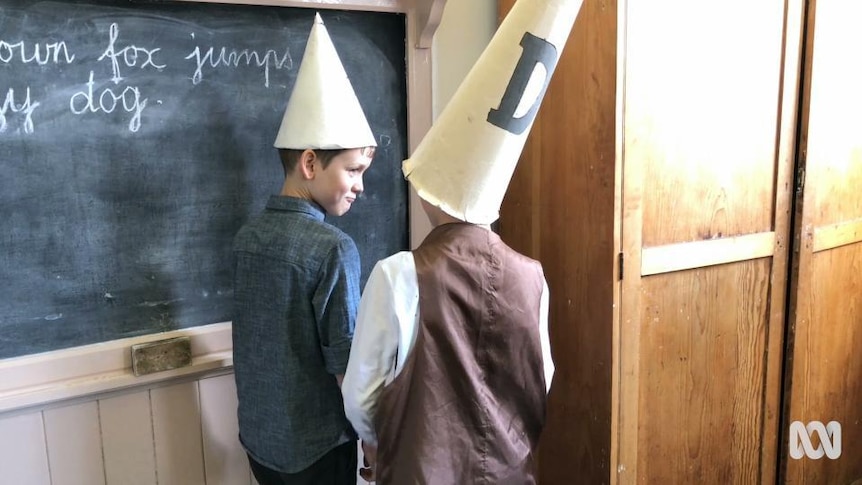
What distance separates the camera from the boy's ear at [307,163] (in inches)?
47.9

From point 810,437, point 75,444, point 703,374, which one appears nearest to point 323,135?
point 75,444

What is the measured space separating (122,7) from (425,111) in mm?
661

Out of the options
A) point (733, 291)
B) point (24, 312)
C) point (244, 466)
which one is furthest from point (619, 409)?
point (24, 312)

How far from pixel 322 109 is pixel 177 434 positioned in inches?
30.1

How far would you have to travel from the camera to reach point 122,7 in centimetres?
129

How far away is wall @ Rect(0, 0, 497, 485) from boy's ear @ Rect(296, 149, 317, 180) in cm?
43

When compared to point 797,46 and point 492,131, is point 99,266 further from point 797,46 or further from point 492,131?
point 797,46

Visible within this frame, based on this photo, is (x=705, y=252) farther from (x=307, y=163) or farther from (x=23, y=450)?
(x=23, y=450)

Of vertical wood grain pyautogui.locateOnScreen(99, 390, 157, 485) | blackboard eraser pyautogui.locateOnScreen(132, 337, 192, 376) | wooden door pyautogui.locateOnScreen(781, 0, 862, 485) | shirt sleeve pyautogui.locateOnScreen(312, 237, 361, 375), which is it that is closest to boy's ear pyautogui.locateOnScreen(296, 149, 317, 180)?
shirt sleeve pyautogui.locateOnScreen(312, 237, 361, 375)

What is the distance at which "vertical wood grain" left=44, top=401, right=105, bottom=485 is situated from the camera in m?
1.32

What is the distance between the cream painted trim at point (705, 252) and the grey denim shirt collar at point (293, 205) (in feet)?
2.19

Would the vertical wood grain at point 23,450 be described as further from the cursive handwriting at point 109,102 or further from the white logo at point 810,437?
the white logo at point 810,437

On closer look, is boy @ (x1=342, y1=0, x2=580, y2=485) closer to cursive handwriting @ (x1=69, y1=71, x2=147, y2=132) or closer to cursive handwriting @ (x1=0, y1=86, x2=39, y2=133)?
cursive handwriting @ (x1=69, y1=71, x2=147, y2=132)

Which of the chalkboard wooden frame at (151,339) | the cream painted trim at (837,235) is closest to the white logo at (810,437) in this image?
the cream painted trim at (837,235)
